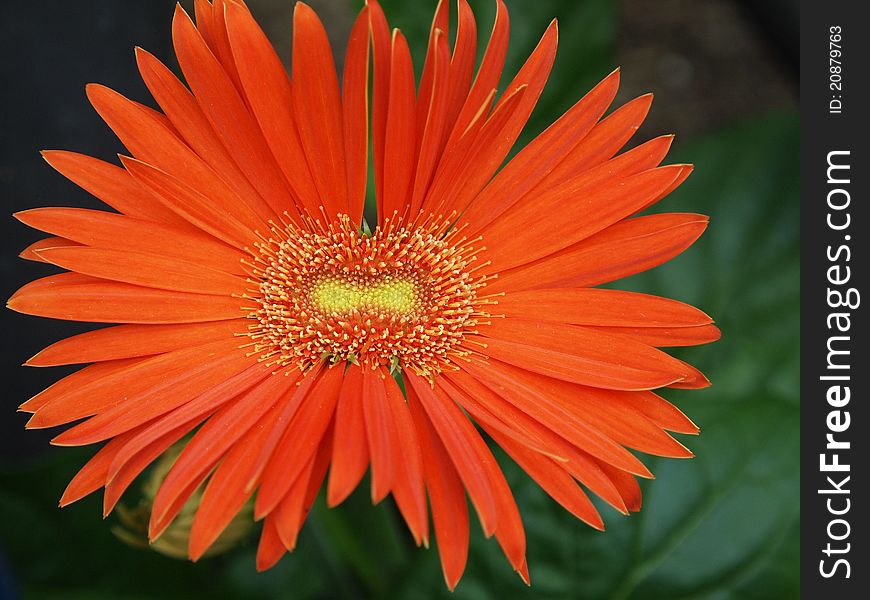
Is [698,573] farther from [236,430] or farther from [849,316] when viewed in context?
[236,430]

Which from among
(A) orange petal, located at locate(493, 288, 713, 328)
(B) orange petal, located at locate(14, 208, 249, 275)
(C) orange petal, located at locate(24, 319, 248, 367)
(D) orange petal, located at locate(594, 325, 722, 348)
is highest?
(B) orange petal, located at locate(14, 208, 249, 275)

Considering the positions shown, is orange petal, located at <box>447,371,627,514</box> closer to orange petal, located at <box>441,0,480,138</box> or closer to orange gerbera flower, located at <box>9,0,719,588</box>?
orange gerbera flower, located at <box>9,0,719,588</box>

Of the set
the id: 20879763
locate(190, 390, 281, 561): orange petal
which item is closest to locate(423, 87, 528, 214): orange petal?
locate(190, 390, 281, 561): orange petal

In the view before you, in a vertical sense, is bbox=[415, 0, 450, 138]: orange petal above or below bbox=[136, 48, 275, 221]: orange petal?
A: above

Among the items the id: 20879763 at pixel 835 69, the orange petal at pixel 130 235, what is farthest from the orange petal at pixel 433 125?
the id: 20879763 at pixel 835 69

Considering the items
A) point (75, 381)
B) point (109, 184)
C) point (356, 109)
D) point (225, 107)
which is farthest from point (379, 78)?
point (75, 381)

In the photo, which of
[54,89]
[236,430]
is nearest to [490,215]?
[236,430]

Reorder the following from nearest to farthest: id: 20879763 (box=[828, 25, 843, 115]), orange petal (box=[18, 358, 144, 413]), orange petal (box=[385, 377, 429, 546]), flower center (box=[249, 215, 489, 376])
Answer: orange petal (box=[385, 377, 429, 546]) → orange petal (box=[18, 358, 144, 413]) → flower center (box=[249, 215, 489, 376]) → id: 20879763 (box=[828, 25, 843, 115])
